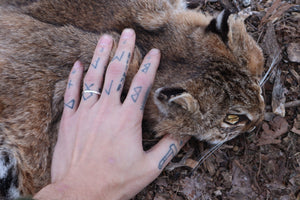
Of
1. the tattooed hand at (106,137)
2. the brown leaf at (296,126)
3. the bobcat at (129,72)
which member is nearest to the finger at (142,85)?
the tattooed hand at (106,137)

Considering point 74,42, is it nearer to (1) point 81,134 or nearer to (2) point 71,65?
(2) point 71,65

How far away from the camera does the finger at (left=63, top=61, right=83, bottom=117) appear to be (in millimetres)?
3444

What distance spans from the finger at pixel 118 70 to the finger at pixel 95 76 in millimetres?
115

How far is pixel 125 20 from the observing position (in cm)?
371

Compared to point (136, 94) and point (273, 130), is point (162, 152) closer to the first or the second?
point (136, 94)

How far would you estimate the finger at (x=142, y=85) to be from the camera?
3252 mm

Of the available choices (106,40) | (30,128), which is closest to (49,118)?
(30,128)

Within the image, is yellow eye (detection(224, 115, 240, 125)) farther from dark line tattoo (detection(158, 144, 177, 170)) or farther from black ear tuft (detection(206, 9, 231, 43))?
black ear tuft (detection(206, 9, 231, 43))

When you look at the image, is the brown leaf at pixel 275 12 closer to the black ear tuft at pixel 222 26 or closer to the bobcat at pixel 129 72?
the bobcat at pixel 129 72

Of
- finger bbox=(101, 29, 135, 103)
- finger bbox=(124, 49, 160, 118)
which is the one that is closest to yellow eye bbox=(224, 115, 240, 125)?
finger bbox=(124, 49, 160, 118)

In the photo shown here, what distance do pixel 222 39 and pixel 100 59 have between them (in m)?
1.54

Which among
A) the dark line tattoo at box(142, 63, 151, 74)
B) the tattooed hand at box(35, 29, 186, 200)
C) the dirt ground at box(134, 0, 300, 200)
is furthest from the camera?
the dirt ground at box(134, 0, 300, 200)

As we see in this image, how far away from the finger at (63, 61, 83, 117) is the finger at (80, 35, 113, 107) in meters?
0.10

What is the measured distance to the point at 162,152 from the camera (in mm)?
3492
